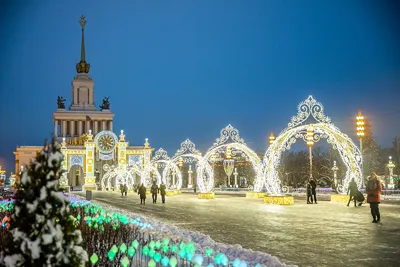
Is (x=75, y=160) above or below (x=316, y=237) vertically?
above

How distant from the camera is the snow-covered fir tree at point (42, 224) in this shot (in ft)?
13.4

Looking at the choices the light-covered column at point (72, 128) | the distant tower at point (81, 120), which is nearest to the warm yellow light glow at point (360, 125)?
the distant tower at point (81, 120)

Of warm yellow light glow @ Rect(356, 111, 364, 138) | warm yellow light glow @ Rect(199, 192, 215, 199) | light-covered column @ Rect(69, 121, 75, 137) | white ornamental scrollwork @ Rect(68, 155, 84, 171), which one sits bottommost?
warm yellow light glow @ Rect(199, 192, 215, 199)

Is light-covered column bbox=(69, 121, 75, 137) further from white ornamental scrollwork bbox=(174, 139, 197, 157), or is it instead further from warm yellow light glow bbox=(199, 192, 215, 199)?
warm yellow light glow bbox=(199, 192, 215, 199)

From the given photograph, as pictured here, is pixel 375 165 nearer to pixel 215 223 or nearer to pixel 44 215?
pixel 215 223

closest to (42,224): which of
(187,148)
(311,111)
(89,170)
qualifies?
(311,111)

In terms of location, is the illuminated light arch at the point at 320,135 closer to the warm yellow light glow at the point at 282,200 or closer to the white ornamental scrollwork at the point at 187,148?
the warm yellow light glow at the point at 282,200

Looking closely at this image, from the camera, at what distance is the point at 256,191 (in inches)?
1468

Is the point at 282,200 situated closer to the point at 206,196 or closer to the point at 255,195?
the point at 255,195

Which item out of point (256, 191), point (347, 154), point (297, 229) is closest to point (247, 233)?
point (297, 229)

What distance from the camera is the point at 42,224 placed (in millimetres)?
4109

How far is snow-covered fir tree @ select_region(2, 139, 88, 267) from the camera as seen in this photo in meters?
4.07

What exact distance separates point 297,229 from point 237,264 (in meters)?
8.33

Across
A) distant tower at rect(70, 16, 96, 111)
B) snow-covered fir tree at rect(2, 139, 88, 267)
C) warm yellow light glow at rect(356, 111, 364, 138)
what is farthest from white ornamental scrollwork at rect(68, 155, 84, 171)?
snow-covered fir tree at rect(2, 139, 88, 267)
